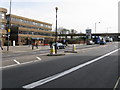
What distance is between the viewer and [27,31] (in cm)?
8481

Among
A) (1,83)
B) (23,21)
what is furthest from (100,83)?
(23,21)

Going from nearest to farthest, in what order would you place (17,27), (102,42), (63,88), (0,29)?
(63,88)
(0,29)
(102,42)
(17,27)

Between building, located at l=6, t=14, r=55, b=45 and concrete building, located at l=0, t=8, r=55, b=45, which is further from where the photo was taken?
building, located at l=6, t=14, r=55, b=45

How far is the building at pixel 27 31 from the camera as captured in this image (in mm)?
76456

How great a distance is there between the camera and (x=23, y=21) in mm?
86750

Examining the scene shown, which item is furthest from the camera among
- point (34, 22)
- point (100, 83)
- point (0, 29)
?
point (34, 22)

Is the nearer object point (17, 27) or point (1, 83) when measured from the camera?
point (1, 83)

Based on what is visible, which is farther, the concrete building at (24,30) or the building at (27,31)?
the building at (27,31)

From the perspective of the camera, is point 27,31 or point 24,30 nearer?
point 24,30

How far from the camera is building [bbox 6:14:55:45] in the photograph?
7646 centimetres

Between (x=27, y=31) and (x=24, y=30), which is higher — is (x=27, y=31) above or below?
below

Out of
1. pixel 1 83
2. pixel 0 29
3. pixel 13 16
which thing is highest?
pixel 13 16

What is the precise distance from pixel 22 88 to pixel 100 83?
126 inches

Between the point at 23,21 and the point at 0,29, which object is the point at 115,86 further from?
the point at 23,21
